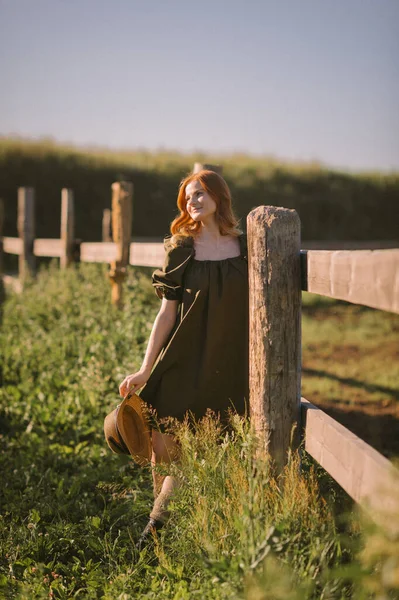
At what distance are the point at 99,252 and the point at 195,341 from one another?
185 inches

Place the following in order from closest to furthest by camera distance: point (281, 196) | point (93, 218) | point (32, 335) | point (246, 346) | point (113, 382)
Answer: point (246, 346)
point (113, 382)
point (32, 335)
point (93, 218)
point (281, 196)

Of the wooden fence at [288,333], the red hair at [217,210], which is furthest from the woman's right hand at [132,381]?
the red hair at [217,210]

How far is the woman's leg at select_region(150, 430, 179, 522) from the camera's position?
317 centimetres

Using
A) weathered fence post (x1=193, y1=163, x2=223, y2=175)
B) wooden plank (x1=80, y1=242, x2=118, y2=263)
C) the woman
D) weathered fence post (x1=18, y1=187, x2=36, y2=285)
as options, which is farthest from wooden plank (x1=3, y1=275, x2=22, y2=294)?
the woman

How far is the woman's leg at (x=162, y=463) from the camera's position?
125 inches

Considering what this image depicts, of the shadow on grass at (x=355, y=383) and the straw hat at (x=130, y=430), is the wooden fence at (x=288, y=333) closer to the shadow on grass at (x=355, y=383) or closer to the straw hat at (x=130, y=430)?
the straw hat at (x=130, y=430)

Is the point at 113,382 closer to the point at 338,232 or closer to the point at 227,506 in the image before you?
the point at 227,506

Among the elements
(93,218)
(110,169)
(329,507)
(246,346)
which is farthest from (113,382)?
(110,169)

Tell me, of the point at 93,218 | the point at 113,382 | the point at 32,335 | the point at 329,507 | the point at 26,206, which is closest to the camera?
the point at 329,507

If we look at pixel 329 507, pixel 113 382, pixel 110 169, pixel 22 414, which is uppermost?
→ pixel 110 169

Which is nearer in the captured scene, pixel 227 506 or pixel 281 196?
pixel 227 506

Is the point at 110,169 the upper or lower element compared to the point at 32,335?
upper

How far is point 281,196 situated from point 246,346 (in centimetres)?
1871

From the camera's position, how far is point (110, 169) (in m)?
18.1
